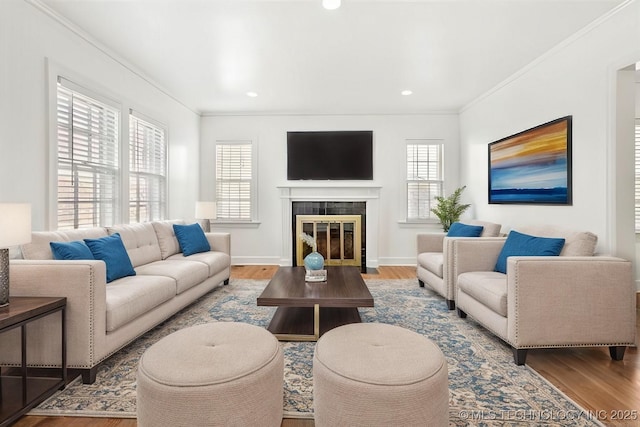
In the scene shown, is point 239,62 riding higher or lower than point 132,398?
higher

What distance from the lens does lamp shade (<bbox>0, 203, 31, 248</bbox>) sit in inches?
69.2

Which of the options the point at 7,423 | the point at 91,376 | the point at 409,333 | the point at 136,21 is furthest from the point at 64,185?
the point at 409,333

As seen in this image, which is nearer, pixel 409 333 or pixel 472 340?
pixel 409 333

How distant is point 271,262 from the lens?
5.70 meters

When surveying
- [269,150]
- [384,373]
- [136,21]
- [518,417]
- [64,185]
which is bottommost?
[518,417]

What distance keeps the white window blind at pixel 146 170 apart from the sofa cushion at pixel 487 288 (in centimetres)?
371

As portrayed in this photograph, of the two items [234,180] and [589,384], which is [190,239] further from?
[589,384]

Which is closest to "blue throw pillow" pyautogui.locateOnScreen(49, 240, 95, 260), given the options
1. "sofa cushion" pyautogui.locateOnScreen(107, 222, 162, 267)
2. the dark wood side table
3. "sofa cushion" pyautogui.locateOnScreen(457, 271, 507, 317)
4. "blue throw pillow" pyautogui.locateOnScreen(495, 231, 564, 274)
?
the dark wood side table

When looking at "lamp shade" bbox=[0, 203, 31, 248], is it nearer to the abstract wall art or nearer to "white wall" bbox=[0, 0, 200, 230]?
"white wall" bbox=[0, 0, 200, 230]

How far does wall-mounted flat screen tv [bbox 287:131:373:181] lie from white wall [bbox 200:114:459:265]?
0.41ft

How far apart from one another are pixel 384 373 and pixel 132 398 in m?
1.44

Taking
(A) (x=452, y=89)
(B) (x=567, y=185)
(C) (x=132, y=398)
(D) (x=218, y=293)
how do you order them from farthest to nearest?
(A) (x=452, y=89) < (D) (x=218, y=293) < (B) (x=567, y=185) < (C) (x=132, y=398)

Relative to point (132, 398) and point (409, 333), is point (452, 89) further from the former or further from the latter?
point (132, 398)

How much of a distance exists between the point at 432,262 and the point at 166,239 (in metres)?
3.11
